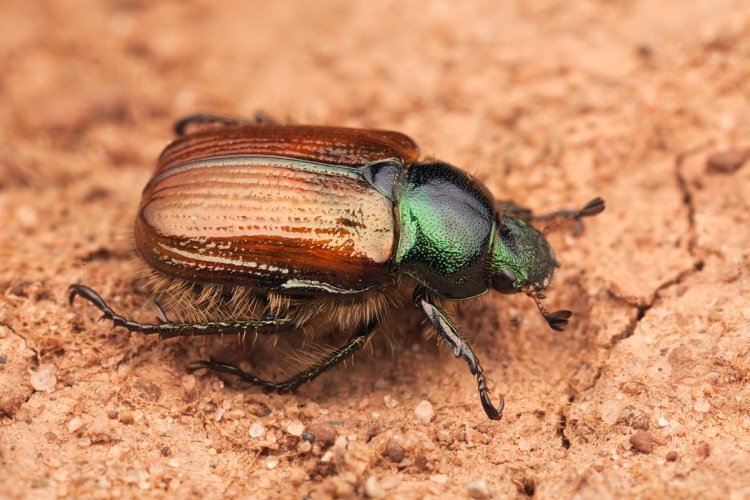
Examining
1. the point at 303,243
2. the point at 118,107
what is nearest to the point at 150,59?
the point at 118,107

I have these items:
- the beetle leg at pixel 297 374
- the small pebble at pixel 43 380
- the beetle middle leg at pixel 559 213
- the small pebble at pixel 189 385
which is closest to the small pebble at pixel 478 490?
the beetle leg at pixel 297 374

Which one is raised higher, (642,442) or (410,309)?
(642,442)

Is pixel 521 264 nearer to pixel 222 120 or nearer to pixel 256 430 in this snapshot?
pixel 256 430

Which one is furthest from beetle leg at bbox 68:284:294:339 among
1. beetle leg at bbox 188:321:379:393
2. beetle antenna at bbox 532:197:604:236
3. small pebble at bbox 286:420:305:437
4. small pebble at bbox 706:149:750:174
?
small pebble at bbox 706:149:750:174

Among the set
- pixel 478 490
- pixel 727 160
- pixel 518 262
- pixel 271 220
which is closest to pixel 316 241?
pixel 271 220

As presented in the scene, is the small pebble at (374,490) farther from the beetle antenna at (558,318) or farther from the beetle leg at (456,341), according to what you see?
the beetle antenna at (558,318)

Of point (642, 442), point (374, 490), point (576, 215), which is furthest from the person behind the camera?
point (576, 215)
